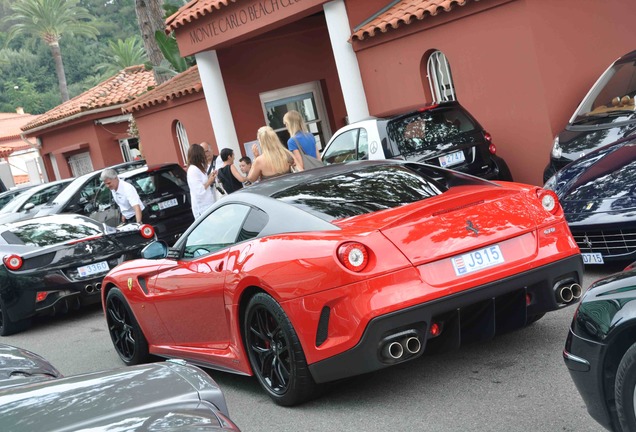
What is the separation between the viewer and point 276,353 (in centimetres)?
554

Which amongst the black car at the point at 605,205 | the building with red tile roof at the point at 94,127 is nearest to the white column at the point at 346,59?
the black car at the point at 605,205

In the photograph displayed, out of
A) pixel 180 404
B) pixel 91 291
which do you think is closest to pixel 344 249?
pixel 180 404

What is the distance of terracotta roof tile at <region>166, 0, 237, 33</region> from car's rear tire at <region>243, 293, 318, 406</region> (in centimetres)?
1186

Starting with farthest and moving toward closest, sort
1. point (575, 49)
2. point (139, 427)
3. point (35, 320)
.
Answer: point (575, 49)
point (35, 320)
point (139, 427)

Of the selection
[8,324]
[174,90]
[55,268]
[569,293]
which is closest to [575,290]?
[569,293]

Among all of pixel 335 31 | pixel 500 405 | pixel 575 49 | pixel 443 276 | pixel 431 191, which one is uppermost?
pixel 335 31

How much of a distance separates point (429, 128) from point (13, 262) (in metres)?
5.11

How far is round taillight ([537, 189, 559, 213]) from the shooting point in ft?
18.3

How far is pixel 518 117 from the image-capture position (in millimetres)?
12609

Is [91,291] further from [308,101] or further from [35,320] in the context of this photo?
[308,101]

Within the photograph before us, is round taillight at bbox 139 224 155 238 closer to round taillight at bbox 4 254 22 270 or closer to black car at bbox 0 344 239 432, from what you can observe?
round taillight at bbox 4 254 22 270

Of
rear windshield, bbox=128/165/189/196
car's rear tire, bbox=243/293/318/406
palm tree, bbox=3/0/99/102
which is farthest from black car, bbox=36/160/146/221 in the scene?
palm tree, bbox=3/0/99/102

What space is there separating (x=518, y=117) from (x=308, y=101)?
8.35 metres

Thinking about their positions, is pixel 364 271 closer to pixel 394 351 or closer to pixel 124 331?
pixel 394 351
